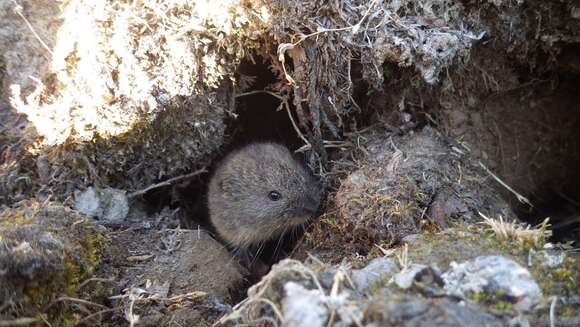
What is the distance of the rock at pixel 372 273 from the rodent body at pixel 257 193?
4.98ft

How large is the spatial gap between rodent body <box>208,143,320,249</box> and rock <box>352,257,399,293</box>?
1.52 m

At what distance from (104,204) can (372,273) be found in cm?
196

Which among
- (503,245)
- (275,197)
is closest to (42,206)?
(275,197)

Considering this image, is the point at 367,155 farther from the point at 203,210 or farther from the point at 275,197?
the point at 203,210

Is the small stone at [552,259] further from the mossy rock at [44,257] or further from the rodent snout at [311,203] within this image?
the mossy rock at [44,257]

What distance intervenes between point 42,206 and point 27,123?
82 centimetres

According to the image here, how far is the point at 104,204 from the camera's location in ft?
10.7

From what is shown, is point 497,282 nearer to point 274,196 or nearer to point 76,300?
point 76,300

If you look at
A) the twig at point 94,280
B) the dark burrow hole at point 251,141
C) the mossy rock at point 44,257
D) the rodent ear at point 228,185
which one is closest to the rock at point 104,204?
the mossy rock at point 44,257

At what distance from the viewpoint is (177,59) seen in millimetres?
3170

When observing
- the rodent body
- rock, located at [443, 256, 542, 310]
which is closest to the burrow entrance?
the rodent body

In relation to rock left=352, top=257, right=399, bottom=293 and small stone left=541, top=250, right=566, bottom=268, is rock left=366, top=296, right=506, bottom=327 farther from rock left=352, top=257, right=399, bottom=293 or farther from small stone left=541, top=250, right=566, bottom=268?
small stone left=541, top=250, right=566, bottom=268

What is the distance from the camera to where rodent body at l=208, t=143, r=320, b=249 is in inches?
153

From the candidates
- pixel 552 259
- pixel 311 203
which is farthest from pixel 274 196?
pixel 552 259
